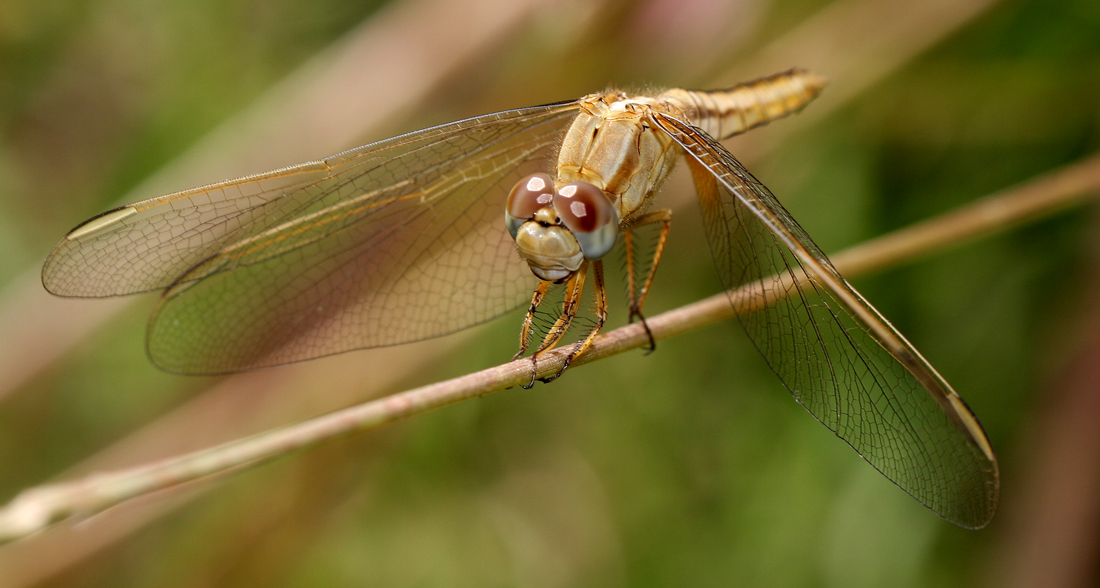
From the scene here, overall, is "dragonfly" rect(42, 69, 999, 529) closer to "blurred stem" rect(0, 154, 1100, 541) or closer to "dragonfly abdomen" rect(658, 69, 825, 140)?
"dragonfly abdomen" rect(658, 69, 825, 140)

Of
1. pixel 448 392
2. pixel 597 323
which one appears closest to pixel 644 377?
pixel 597 323

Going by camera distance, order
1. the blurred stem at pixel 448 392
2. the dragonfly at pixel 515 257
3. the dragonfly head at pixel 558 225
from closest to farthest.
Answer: the blurred stem at pixel 448 392
the dragonfly at pixel 515 257
the dragonfly head at pixel 558 225

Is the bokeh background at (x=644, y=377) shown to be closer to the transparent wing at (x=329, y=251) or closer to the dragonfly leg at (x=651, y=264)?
the transparent wing at (x=329, y=251)

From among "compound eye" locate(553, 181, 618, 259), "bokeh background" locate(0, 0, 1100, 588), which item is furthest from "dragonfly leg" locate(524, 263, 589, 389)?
"bokeh background" locate(0, 0, 1100, 588)

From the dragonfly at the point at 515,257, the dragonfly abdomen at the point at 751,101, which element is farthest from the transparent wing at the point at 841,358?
the dragonfly abdomen at the point at 751,101

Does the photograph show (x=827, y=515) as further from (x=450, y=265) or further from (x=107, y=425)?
(x=107, y=425)

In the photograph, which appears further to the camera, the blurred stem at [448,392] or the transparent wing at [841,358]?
the transparent wing at [841,358]

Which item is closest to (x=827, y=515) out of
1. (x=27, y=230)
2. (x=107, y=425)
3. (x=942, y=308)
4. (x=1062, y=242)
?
(x=942, y=308)
